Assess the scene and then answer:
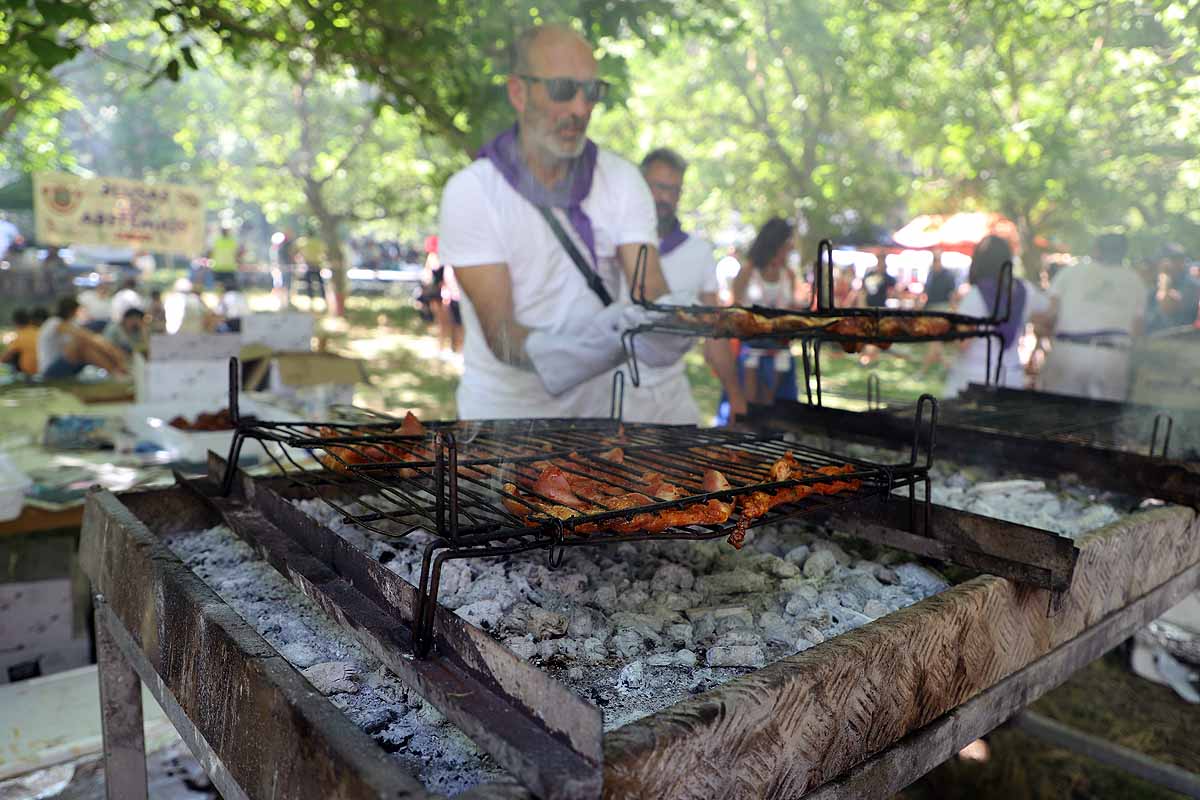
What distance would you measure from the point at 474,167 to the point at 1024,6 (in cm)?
475

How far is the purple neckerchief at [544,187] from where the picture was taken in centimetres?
340

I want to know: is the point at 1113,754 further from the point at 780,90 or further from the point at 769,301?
the point at 780,90

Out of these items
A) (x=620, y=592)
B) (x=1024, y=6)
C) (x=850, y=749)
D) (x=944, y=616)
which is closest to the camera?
(x=850, y=749)

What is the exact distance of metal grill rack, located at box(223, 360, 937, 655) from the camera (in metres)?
1.50

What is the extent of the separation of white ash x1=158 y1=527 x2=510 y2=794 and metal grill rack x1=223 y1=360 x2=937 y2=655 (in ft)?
0.57

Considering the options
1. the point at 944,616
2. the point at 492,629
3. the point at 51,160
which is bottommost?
the point at 492,629

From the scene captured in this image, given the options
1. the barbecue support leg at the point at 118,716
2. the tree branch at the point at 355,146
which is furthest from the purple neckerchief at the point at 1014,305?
the tree branch at the point at 355,146

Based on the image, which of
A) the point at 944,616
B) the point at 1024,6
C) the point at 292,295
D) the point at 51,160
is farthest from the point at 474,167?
the point at 292,295

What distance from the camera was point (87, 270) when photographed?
23.7 metres

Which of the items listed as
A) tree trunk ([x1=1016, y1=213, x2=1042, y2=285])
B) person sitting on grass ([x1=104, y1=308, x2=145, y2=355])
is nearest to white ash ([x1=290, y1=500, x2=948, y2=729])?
person sitting on grass ([x1=104, y1=308, x2=145, y2=355])

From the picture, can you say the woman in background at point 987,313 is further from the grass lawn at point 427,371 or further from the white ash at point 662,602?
the white ash at point 662,602

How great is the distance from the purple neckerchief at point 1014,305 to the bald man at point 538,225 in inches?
107

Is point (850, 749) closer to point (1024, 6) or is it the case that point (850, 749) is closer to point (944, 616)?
point (944, 616)

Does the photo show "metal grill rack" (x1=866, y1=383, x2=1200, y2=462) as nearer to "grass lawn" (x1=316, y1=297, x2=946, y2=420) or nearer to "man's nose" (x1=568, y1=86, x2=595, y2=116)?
"man's nose" (x1=568, y1=86, x2=595, y2=116)
